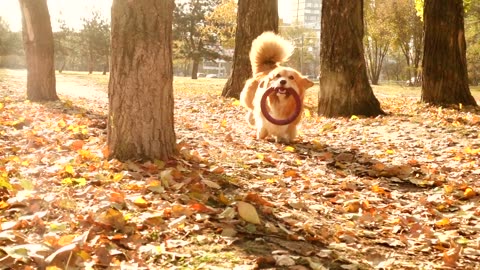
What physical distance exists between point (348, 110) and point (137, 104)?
206 inches

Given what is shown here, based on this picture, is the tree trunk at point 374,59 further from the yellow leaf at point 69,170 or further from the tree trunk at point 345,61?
the yellow leaf at point 69,170

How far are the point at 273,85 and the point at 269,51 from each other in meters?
1.14

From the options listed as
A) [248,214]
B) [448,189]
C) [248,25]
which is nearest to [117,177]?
[248,214]

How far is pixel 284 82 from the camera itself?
622 centimetres

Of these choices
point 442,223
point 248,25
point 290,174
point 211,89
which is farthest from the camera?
point 211,89

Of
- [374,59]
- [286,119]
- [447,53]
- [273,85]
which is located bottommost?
[286,119]

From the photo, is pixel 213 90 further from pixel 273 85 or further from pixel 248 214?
pixel 248 214

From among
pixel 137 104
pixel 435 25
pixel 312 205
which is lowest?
pixel 312 205

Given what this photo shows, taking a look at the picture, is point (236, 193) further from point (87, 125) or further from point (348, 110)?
point (348, 110)

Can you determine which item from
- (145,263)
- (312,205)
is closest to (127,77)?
(312,205)

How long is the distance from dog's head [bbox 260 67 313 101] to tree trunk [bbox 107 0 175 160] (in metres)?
2.12

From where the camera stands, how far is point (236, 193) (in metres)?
3.82

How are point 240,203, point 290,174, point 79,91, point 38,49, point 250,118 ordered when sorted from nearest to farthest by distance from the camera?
1. point 240,203
2. point 290,174
3. point 250,118
4. point 38,49
5. point 79,91

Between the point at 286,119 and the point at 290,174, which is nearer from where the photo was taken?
the point at 290,174
